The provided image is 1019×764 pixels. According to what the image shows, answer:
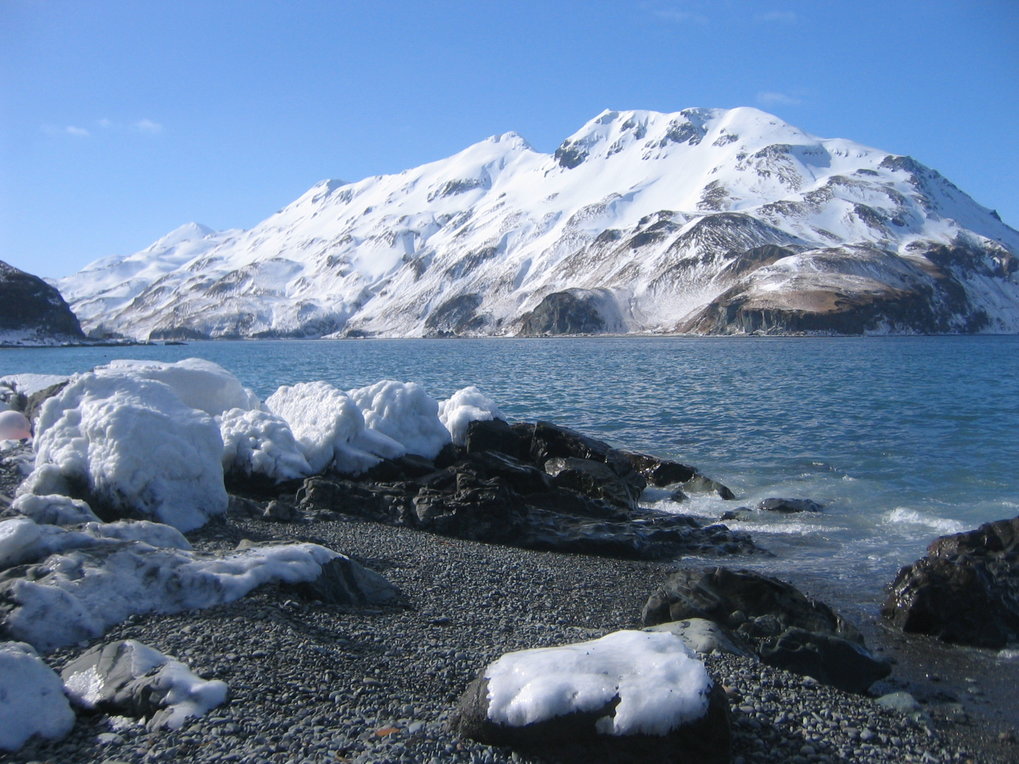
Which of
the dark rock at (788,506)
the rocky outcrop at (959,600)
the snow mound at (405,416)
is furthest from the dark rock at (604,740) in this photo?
the snow mound at (405,416)

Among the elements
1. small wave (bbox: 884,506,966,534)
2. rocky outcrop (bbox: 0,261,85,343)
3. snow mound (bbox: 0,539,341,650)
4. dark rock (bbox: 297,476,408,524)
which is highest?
rocky outcrop (bbox: 0,261,85,343)

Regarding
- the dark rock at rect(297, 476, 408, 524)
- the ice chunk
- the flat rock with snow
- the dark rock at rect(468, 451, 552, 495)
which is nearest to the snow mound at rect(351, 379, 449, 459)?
the dark rock at rect(468, 451, 552, 495)

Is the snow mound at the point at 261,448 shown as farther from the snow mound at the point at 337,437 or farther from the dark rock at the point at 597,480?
the dark rock at the point at 597,480

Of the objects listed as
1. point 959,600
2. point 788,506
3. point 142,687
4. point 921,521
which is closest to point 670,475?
point 788,506

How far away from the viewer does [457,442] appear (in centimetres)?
2378

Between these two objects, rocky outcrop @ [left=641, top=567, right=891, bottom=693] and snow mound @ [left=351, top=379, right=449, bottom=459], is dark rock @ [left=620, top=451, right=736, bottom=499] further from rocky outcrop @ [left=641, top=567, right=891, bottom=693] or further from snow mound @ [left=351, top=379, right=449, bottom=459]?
rocky outcrop @ [left=641, top=567, right=891, bottom=693]

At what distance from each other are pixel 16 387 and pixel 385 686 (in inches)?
1097

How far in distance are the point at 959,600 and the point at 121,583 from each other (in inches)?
449

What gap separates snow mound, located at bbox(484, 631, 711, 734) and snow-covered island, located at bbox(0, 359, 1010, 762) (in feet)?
0.06

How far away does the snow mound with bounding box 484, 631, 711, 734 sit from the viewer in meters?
6.45

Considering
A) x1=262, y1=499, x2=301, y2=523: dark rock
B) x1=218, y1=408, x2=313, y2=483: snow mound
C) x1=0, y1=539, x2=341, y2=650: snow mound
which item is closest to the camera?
x1=0, y1=539, x2=341, y2=650: snow mound

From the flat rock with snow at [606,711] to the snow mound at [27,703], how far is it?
3371 mm

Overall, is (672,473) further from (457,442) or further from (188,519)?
(188,519)

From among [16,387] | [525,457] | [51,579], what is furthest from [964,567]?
[16,387]
